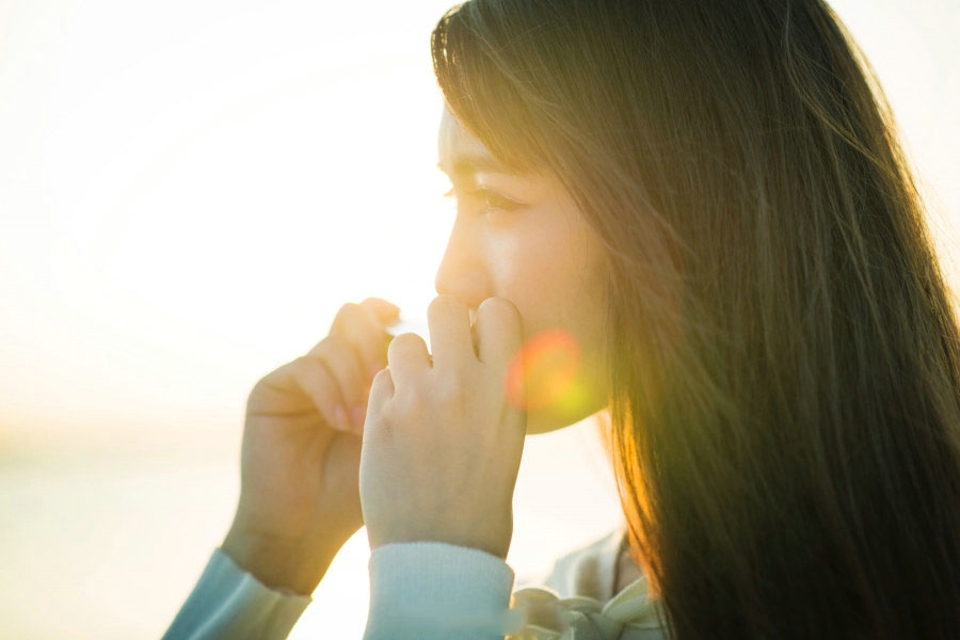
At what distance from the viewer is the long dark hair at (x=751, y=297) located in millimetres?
977

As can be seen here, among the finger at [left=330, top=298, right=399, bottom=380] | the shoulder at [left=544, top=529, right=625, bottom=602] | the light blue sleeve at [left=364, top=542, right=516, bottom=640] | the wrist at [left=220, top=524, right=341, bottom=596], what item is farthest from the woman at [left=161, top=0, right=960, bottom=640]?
the wrist at [left=220, top=524, right=341, bottom=596]

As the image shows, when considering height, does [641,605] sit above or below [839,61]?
below

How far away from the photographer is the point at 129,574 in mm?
4160

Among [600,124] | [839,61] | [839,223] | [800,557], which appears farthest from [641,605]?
[839,61]

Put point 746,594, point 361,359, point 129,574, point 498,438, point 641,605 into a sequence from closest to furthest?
1. point 746,594
2. point 498,438
3. point 641,605
4. point 361,359
5. point 129,574

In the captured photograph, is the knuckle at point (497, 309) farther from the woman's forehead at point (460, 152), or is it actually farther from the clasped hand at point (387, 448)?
the woman's forehead at point (460, 152)

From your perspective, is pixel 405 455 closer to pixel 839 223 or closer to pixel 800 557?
pixel 800 557

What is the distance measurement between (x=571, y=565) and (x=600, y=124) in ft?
3.48

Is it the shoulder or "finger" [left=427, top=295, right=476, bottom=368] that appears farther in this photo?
the shoulder

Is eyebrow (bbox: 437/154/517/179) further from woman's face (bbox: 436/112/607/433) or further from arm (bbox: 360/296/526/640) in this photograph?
arm (bbox: 360/296/526/640)

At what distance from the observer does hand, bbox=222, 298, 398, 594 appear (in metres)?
1.58

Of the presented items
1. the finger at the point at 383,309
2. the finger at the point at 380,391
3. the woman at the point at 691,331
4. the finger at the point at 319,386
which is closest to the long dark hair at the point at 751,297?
the woman at the point at 691,331

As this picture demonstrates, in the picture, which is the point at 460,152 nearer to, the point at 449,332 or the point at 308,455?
the point at 449,332

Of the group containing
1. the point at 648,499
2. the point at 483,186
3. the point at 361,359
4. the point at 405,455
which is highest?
the point at 483,186
